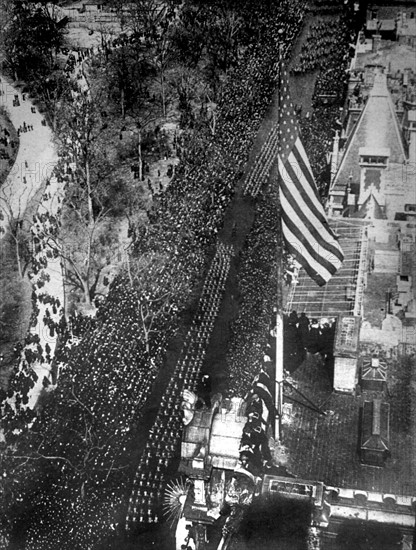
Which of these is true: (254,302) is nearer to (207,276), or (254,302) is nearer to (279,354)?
(207,276)

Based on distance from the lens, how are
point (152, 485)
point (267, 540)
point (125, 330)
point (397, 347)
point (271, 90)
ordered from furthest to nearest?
point (271, 90) < point (125, 330) < point (397, 347) < point (152, 485) < point (267, 540)

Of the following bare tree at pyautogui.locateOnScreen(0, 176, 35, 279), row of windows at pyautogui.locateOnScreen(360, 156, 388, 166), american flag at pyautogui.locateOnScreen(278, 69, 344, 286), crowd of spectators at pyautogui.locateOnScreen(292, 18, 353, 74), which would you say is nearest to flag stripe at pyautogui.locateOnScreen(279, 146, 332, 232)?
american flag at pyautogui.locateOnScreen(278, 69, 344, 286)

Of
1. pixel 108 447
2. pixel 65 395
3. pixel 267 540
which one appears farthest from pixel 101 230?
pixel 267 540

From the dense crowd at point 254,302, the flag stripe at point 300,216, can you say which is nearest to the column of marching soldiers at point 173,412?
the dense crowd at point 254,302

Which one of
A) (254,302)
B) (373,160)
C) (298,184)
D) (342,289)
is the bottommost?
(254,302)

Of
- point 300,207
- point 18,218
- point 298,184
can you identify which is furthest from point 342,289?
point 18,218

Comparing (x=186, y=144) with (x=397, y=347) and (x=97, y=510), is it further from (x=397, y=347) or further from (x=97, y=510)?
(x=97, y=510)

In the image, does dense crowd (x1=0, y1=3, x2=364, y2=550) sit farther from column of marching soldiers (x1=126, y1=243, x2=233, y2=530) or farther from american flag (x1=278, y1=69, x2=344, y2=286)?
american flag (x1=278, y1=69, x2=344, y2=286)
